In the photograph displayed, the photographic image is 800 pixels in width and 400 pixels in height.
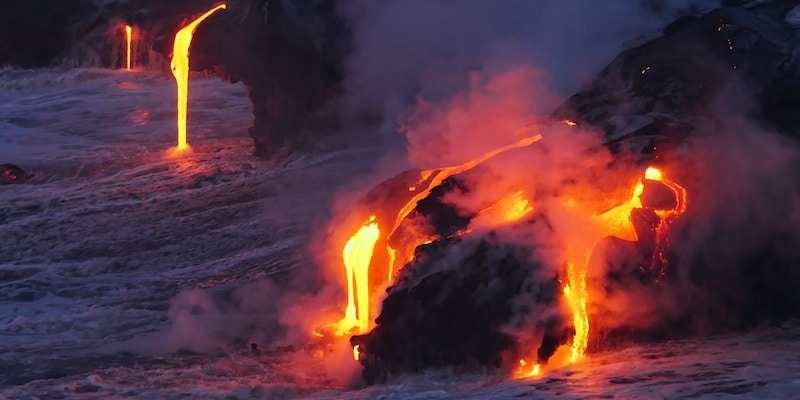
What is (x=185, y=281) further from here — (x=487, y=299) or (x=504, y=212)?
(x=487, y=299)


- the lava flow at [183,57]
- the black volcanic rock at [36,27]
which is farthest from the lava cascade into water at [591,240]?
the black volcanic rock at [36,27]

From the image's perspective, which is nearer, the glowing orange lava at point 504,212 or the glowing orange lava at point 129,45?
the glowing orange lava at point 504,212

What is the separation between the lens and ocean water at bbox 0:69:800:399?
5750 mm

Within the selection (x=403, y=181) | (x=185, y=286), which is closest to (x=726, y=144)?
(x=403, y=181)

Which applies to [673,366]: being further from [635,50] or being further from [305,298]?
[305,298]

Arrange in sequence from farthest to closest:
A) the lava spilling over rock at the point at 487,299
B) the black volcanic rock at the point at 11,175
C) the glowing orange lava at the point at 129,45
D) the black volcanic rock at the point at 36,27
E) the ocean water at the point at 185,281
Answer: the black volcanic rock at the point at 36,27 → the glowing orange lava at the point at 129,45 → the black volcanic rock at the point at 11,175 → the lava spilling over rock at the point at 487,299 → the ocean water at the point at 185,281

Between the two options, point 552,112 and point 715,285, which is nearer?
point 715,285

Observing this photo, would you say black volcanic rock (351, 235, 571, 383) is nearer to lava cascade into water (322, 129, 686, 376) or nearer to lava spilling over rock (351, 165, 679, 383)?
lava spilling over rock (351, 165, 679, 383)

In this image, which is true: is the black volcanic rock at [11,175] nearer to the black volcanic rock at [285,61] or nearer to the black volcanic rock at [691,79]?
the black volcanic rock at [285,61]

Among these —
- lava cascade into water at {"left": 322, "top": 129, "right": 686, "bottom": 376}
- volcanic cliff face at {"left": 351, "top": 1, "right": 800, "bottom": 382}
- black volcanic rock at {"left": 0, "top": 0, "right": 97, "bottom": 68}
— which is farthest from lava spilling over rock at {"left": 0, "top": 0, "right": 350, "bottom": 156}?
black volcanic rock at {"left": 0, "top": 0, "right": 97, "bottom": 68}

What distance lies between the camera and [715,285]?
250 inches

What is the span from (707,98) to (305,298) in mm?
3017

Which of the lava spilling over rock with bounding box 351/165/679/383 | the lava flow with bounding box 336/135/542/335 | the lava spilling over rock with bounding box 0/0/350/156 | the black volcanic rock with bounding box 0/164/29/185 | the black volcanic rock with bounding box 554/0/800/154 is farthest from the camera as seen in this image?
the black volcanic rock with bounding box 0/164/29/185

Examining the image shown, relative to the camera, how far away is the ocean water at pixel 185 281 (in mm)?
5750
